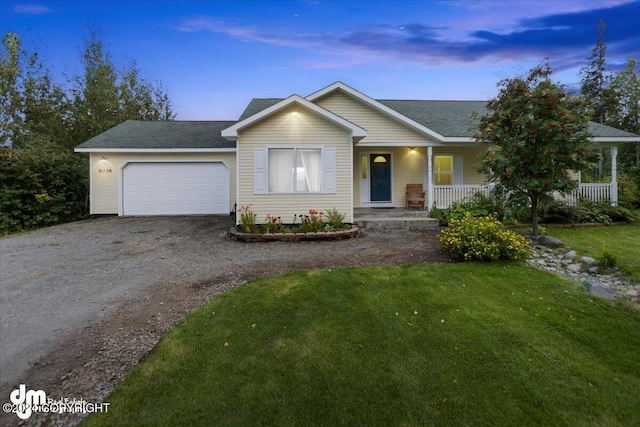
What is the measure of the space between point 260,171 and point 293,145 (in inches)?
48.9

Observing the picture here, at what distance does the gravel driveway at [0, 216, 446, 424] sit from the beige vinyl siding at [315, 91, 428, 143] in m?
4.01

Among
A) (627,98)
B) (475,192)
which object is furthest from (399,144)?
(627,98)

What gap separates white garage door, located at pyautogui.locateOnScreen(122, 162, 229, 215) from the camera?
12.3 m

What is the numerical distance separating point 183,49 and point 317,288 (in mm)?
16838

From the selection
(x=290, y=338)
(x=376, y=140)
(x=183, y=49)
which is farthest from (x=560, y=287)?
(x=183, y=49)

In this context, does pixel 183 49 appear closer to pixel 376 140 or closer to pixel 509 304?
pixel 376 140

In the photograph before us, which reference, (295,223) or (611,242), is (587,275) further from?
(295,223)

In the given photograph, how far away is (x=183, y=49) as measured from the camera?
16.2 meters

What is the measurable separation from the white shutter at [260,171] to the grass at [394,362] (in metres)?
5.00

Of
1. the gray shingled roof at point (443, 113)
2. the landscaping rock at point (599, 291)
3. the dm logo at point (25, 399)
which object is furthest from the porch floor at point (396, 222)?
the dm logo at point (25, 399)

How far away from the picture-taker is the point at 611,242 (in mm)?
7094

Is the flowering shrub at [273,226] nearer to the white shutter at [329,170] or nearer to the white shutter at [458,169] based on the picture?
the white shutter at [329,170]

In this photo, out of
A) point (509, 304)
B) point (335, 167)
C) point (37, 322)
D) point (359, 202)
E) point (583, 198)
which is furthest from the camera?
point (359, 202)

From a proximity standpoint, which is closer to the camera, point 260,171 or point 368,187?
point 260,171
